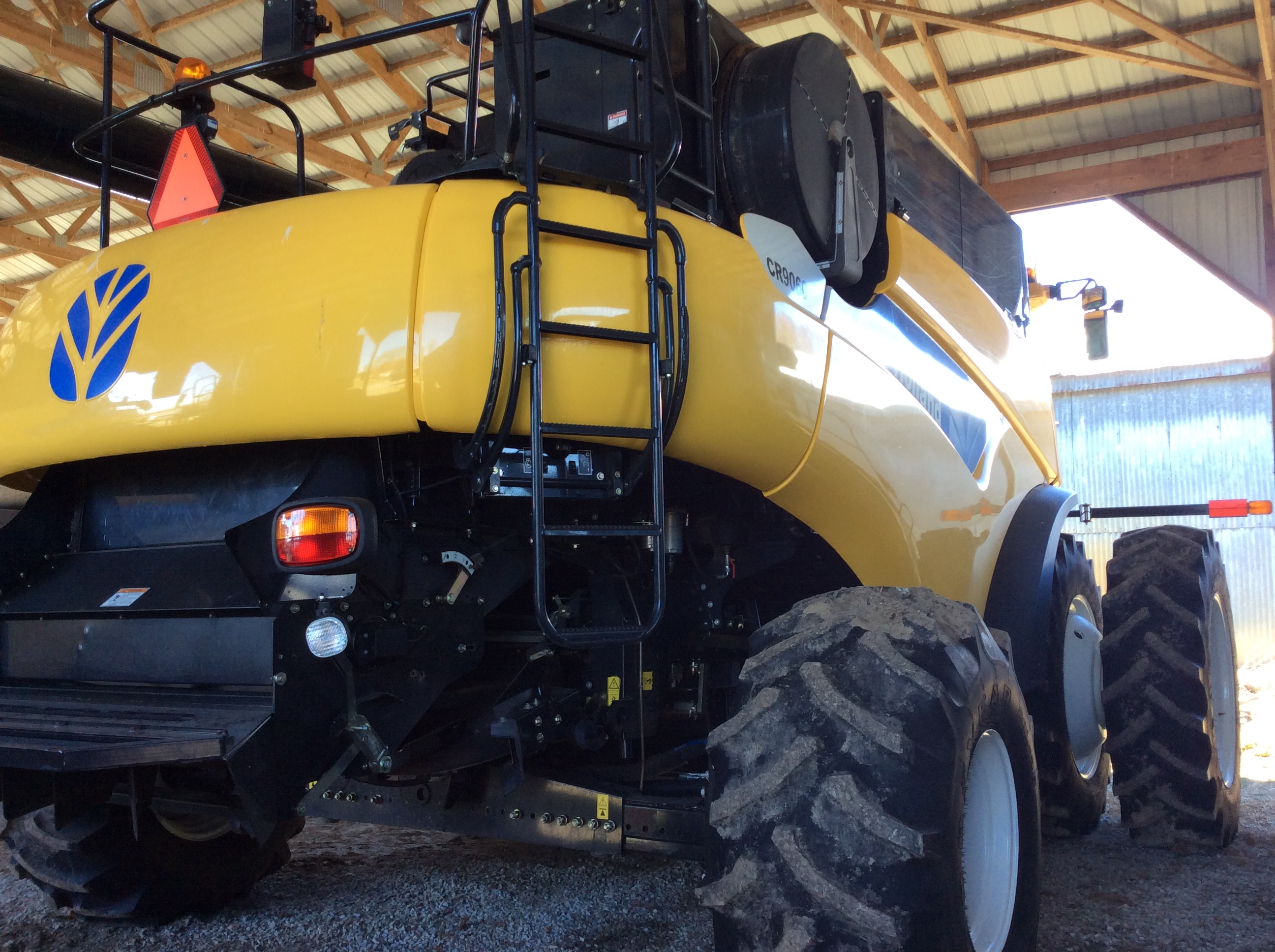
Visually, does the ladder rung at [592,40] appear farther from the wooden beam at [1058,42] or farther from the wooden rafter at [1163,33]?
the wooden rafter at [1163,33]

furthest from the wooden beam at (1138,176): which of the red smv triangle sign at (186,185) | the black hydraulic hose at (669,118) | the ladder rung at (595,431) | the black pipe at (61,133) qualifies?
the ladder rung at (595,431)

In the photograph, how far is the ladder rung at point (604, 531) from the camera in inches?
84.7

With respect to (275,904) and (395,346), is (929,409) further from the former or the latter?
(275,904)

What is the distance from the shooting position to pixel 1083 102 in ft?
43.0

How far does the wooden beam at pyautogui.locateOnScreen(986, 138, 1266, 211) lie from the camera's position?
1232 cm

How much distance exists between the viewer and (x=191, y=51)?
44.9ft

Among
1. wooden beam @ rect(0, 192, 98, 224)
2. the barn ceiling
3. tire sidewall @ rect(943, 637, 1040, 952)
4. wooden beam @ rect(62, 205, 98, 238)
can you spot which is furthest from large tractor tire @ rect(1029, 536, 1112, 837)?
wooden beam @ rect(0, 192, 98, 224)

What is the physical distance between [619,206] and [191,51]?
13.5 m

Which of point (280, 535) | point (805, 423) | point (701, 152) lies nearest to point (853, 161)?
point (701, 152)

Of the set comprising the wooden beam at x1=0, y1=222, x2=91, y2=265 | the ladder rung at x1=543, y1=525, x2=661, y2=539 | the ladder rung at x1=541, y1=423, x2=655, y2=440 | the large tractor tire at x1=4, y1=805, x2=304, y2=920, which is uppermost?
the wooden beam at x1=0, y1=222, x2=91, y2=265

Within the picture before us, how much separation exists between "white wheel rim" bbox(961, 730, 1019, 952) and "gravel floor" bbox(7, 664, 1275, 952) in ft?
2.13

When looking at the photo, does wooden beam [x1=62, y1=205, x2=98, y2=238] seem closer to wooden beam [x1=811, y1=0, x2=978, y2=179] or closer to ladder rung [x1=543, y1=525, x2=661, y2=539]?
wooden beam [x1=811, y1=0, x2=978, y2=179]

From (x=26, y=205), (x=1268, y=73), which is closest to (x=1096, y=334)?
(x=1268, y=73)

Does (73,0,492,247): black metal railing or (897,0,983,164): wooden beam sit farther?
(897,0,983,164): wooden beam
